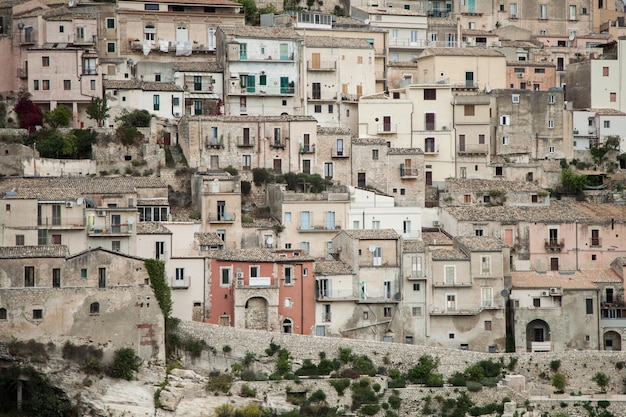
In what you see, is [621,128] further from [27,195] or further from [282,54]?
[27,195]

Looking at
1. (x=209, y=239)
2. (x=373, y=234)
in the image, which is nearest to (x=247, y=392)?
(x=209, y=239)

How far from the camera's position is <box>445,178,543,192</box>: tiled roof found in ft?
269

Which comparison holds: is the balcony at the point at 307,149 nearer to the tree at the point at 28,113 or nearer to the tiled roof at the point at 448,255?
the tiled roof at the point at 448,255

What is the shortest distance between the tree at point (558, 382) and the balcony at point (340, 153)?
51.8 ft

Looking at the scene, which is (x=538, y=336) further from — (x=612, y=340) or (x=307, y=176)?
(x=307, y=176)

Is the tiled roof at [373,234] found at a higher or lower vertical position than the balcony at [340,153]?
lower

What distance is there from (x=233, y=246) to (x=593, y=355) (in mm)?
15272

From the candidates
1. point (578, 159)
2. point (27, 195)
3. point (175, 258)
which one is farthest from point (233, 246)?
point (578, 159)

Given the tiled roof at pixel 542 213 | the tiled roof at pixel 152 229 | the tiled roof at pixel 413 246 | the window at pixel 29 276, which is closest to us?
the window at pixel 29 276

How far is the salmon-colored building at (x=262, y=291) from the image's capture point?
70.8m

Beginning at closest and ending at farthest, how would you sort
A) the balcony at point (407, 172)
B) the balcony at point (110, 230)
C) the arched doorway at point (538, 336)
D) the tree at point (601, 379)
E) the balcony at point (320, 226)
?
the balcony at point (110, 230)
the tree at point (601, 379)
the arched doorway at point (538, 336)
the balcony at point (320, 226)
the balcony at point (407, 172)

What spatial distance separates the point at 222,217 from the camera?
7531 centimetres

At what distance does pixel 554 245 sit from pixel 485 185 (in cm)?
620

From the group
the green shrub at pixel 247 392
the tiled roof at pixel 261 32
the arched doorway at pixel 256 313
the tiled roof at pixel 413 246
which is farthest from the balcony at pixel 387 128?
the green shrub at pixel 247 392
